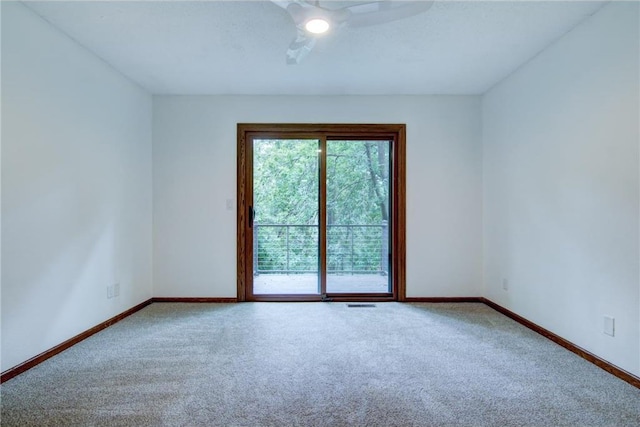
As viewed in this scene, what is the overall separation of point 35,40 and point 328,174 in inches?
102

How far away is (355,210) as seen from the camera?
12.4ft

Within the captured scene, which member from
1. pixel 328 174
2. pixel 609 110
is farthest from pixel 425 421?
pixel 328 174

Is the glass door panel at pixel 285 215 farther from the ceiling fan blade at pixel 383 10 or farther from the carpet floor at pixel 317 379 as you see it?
the ceiling fan blade at pixel 383 10

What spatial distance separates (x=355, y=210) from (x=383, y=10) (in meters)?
2.31

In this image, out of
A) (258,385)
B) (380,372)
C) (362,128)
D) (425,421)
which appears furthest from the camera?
(362,128)

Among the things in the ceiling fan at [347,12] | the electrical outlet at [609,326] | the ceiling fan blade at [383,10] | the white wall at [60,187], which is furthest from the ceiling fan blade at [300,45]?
the electrical outlet at [609,326]

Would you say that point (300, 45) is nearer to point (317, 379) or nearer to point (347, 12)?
point (347, 12)

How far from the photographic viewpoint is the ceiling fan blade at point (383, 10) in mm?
1638

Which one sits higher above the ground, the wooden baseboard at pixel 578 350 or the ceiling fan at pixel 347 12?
the ceiling fan at pixel 347 12

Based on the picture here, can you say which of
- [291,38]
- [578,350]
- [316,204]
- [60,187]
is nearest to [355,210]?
[316,204]

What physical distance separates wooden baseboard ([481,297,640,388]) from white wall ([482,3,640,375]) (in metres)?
0.04

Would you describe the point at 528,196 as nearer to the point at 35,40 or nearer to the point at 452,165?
the point at 452,165

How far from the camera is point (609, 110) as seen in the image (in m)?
2.04

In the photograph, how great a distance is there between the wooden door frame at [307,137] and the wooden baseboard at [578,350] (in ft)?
3.57
